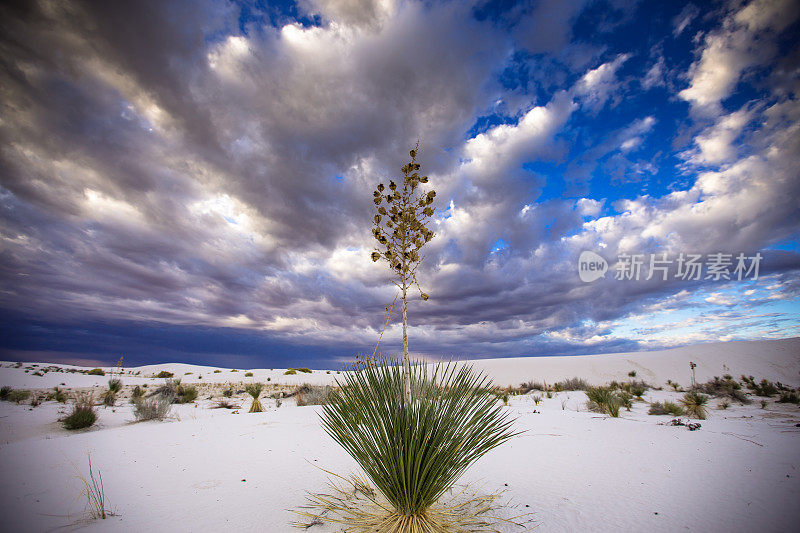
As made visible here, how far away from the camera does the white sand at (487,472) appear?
290 centimetres

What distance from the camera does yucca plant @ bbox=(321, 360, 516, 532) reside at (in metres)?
2.57

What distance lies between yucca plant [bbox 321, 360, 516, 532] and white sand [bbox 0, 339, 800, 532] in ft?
2.55

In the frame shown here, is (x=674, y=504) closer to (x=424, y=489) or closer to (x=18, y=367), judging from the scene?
(x=424, y=489)

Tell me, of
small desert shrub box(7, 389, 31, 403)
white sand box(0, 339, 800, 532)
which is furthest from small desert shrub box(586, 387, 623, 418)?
small desert shrub box(7, 389, 31, 403)

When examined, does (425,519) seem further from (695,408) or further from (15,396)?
(15,396)

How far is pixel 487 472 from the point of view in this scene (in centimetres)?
443

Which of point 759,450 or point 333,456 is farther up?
point 759,450

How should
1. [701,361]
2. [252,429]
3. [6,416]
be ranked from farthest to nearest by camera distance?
[701,361], [6,416], [252,429]

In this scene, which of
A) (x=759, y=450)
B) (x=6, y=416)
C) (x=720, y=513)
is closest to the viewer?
(x=720, y=513)

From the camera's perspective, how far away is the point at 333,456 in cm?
536

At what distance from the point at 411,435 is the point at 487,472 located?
8.46 feet

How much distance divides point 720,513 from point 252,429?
25.8 ft

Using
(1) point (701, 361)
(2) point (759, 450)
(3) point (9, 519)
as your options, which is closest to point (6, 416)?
(3) point (9, 519)

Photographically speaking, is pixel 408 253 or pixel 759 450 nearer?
pixel 408 253
